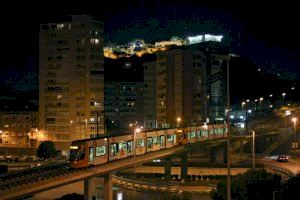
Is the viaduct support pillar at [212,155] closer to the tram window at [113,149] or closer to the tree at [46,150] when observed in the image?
the tree at [46,150]

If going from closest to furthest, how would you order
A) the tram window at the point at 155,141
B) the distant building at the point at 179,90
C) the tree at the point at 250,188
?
1. the tree at the point at 250,188
2. the tram window at the point at 155,141
3. the distant building at the point at 179,90

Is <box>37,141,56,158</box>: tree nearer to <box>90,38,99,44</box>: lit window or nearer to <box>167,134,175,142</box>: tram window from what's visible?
<box>90,38,99,44</box>: lit window

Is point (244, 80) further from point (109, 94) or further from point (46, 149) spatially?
point (46, 149)

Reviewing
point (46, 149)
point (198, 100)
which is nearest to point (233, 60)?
point (198, 100)

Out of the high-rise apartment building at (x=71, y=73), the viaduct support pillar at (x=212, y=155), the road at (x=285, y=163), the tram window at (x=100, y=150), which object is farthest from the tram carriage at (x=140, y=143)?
the high-rise apartment building at (x=71, y=73)

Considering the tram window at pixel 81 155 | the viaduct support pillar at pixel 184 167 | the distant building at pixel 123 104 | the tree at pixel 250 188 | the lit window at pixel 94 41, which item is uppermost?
the lit window at pixel 94 41

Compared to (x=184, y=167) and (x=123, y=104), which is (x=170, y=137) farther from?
(x=123, y=104)

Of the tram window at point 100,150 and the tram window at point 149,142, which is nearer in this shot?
the tram window at point 100,150
